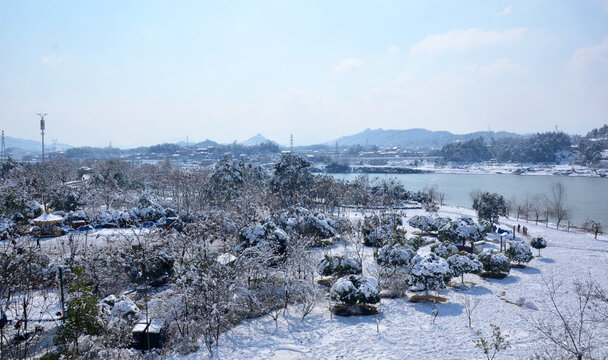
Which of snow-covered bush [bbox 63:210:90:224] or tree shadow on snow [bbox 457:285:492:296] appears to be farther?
snow-covered bush [bbox 63:210:90:224]

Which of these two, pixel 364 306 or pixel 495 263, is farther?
pixel 495 263

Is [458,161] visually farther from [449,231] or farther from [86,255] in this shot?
[86,255]

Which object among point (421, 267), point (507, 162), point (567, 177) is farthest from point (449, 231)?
point (507, 162)

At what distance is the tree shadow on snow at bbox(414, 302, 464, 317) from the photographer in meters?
9.81

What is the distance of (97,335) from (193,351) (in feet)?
5.96

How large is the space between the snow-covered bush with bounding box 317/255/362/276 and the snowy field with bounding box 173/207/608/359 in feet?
4.41

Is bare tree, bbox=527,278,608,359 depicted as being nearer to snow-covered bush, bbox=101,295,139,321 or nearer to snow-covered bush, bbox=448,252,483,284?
snow-covered bush, bbox=448,252,483,284

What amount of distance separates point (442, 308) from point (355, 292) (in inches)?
101

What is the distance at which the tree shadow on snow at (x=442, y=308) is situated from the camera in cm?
981

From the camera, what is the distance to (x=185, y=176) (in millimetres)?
28656

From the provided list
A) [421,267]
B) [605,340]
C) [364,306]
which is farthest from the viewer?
[421,267]

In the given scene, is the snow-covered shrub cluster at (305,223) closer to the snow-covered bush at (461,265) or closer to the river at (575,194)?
the snow-covered bush at (461,265)

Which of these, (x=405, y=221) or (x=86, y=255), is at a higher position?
(x=86, y=255)

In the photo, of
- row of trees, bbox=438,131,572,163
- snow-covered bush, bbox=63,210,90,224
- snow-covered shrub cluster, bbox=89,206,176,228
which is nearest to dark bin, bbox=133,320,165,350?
snow-covered shrub cluster, bbox=89,206,176,228
